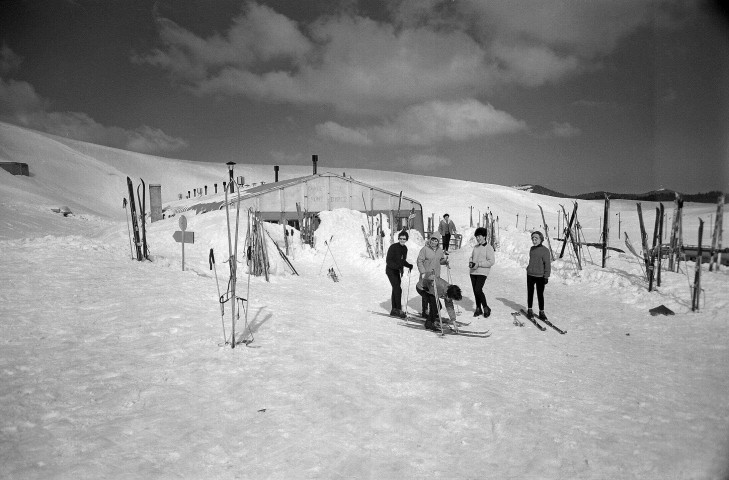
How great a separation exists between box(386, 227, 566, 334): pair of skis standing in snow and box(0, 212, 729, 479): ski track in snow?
41cm

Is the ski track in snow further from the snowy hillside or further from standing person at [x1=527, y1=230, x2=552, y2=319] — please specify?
standing person at [x1=527, y1=230, x2=552, y2=319]

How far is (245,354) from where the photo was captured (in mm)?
5605

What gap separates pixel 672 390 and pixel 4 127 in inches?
3417

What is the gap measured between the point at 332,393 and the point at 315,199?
20.8 m

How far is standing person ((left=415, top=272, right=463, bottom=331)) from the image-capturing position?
771 centimetres

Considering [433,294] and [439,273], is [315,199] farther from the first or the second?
[433,294]

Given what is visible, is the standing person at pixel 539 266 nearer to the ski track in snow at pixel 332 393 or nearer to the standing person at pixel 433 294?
the ski track in snow at pixel 332 393

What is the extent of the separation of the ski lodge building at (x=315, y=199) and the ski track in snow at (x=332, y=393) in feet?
48.7

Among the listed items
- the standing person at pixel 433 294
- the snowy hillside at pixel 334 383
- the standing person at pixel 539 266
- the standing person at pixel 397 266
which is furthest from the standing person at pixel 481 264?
the standing person at pixel 397 266

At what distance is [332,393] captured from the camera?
458 centimetres

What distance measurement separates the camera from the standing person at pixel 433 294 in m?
7.71

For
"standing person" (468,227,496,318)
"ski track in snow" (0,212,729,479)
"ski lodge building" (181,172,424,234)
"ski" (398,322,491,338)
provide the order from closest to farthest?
1. "ski track in snow" (0,212,729,479)
2. "ski" (398,322,491,338)
3. "standing person" (468,227,496,318)
4. "ski lodge building" (181,172,424,234)

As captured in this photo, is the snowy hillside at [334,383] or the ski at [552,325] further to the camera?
the ski at [552,325]

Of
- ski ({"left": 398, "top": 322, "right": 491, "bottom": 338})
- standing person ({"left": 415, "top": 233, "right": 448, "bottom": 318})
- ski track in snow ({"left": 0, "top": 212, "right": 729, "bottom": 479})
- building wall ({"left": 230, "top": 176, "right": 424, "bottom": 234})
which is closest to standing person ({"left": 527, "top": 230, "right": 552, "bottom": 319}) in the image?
ski track in snow ({"left": 0, "top": 212, "right": 729, "bottom": 479})
